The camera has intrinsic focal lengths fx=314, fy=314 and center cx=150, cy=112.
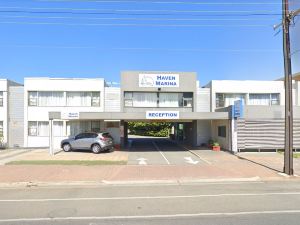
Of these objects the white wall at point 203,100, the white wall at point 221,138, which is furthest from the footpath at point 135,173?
the white wall at point 203,100

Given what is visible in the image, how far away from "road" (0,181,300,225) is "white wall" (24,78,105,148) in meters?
15.9

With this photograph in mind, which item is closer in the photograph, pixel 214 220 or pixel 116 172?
pixel 214 220

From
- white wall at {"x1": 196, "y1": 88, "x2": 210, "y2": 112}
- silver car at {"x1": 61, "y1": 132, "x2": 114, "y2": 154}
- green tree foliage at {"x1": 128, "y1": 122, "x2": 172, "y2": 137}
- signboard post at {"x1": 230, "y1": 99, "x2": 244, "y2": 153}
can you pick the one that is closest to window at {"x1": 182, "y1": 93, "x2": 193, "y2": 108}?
white wall at {"x1": 196, "y1": 88, "x2": 210, "y2": 112}

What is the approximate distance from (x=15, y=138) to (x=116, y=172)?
15476 millimetres

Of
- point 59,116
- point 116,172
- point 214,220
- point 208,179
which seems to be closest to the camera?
point 214,220

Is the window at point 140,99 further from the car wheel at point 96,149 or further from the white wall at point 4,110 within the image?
the white wall at point 4,110

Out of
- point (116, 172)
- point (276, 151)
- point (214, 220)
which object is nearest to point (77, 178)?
point (116, 172)

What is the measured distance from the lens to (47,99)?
89.9 feet

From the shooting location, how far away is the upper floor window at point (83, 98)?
27562 mm

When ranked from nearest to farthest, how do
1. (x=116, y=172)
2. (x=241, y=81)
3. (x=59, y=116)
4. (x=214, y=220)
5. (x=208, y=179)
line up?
(x=214, y=220) → (x=208, y=179) → (x=116, y=172) → (x=59, y=116) → (x=241, y=81)

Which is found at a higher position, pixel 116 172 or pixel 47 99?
pixel 47 99

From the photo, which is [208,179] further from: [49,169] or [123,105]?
[123,105]

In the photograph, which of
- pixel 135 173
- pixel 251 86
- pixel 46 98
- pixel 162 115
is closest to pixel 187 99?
pixel 162 115

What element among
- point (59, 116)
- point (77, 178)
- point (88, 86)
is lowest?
point (77, 178)
